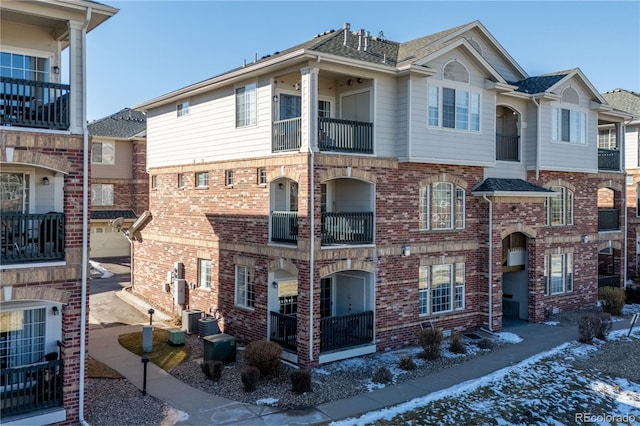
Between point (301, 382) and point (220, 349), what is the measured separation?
334 cm

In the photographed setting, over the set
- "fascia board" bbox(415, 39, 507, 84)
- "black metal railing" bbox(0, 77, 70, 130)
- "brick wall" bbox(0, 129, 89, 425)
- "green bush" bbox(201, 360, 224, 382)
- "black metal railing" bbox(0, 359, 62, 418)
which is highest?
"fascia board" bbox(415, 39, 507, 84)

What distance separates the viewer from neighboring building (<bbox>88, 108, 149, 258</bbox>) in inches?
1455

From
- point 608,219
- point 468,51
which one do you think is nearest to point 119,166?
point 468,51

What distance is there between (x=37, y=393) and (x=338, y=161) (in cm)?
971

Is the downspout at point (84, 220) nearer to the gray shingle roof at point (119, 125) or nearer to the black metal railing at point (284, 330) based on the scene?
the black metal railing at point (284, 330)

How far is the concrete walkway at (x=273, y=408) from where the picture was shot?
38.3 ft

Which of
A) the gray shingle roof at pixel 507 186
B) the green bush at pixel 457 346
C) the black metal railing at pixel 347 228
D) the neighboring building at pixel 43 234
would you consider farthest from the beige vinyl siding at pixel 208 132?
the green bush at pixel 457 346

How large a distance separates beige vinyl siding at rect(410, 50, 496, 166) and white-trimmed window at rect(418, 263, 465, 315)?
3.89m

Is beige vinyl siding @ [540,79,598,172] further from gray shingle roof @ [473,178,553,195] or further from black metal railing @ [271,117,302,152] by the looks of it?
black metal railing @ [271,117,302,152]

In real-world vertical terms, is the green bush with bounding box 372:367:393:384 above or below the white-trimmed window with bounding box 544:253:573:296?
below

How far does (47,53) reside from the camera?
12.3m

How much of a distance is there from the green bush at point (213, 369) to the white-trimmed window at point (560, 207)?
16.0 metres

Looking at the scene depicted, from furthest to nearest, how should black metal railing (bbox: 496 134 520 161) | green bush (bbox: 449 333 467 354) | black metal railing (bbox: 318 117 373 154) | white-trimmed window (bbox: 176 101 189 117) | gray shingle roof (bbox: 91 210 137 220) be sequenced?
gray shingle roof (bbox: 91 210 137 220) < black metal railing (bbox: 496 134 520 161) < white-trimmed window (bbox: 176 101 189 117) < green bush (bbox: 449 333 467 354) < black metal railing (bbox: 318 117 373 154)

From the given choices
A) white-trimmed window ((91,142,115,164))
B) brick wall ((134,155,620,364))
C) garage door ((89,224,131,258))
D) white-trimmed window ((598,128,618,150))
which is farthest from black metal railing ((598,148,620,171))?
white-trimmed window ((91,142,115,164))
